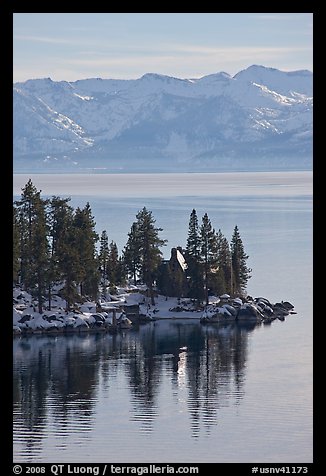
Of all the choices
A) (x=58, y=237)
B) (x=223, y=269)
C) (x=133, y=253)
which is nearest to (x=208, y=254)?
(x=223, y=269)

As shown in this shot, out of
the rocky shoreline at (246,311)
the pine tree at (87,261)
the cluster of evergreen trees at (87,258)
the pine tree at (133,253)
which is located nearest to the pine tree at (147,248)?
the cluster of evergreen trees at (87,258)

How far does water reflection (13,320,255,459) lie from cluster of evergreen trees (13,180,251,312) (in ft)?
21.9

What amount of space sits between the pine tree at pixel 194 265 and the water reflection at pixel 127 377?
5667 mm

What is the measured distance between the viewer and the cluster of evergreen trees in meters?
85.8

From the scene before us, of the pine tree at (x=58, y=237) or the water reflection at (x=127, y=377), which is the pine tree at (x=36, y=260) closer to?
the pine tree at (x=58, y=237)

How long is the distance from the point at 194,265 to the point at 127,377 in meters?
28.7

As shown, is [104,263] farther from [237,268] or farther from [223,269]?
[237,268]

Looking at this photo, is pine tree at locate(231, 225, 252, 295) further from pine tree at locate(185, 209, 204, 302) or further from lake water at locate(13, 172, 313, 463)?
lake water at locate(13, 172, 313, 463)

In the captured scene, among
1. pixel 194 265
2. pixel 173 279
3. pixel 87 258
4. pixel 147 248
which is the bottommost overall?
pixel 173 279

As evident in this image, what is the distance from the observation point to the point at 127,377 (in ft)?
213

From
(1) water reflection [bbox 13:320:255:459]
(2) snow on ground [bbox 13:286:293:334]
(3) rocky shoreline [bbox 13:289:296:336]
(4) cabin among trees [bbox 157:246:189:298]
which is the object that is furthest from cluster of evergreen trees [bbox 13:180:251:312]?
(1) water reflection [bbox 13:320:255:459]
